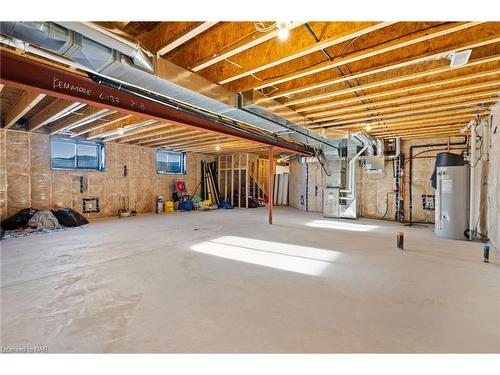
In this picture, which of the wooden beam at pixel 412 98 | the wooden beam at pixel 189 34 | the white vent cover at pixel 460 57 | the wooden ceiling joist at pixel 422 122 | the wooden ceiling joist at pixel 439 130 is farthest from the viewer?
the wooden ceiling joist at pixel 439 130

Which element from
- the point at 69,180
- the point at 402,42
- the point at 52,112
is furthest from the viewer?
the point at 69,180

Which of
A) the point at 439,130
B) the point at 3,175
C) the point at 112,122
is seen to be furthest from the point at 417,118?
the point at 3,175

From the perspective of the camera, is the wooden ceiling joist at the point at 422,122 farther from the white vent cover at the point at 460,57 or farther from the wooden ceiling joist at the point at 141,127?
the wooden ceiling joist at the point at 141,127

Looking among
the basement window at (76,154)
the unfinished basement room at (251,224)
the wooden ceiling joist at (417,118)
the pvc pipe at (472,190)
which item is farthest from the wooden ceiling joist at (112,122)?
the pvc pipe at (472,190)

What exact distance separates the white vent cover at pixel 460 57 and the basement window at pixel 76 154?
7992 mm

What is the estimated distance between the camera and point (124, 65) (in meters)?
2.04

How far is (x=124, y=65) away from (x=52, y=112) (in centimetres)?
329

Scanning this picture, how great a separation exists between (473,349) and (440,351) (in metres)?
0.24

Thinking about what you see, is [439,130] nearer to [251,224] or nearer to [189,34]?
[251,224]

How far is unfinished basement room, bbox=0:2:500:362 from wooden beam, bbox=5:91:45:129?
5 centimetres

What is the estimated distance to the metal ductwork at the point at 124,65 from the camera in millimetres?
1613

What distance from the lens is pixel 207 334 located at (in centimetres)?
164
